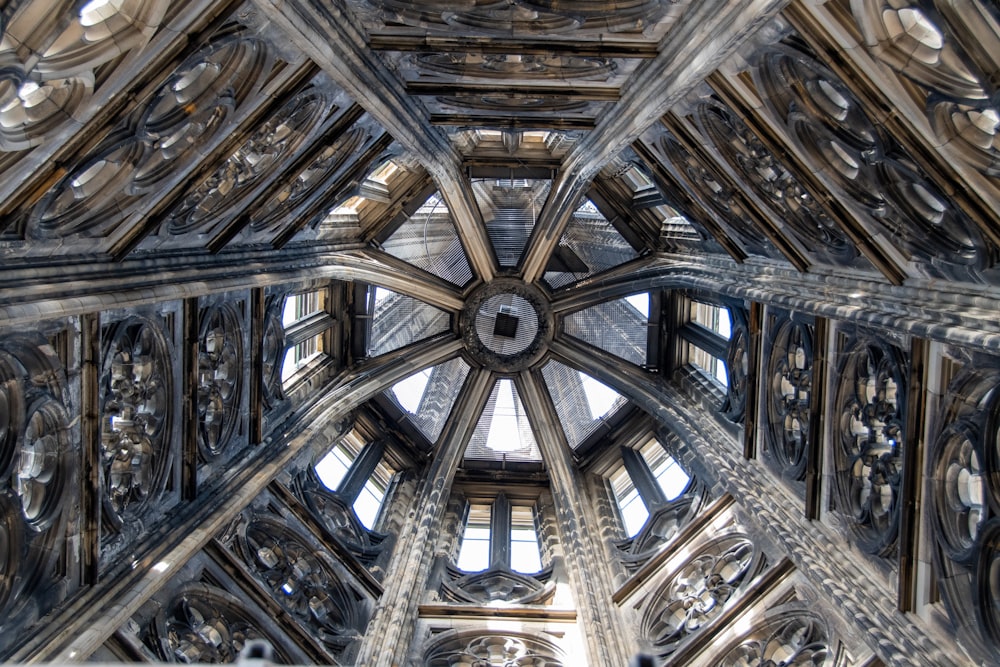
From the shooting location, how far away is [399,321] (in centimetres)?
2155

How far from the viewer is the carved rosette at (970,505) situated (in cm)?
894

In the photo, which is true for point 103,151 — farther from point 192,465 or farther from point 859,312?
point 859,312

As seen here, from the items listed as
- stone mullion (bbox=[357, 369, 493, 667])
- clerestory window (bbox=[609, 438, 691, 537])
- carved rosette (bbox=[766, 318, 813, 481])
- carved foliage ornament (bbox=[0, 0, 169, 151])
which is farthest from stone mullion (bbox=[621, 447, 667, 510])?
carved foliage ornament (bbox=[0, 0, 169, 151])

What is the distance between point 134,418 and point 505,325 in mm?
10136

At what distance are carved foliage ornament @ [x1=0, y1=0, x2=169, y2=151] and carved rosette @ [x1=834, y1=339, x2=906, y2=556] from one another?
313 inches

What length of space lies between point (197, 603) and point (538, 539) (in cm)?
750

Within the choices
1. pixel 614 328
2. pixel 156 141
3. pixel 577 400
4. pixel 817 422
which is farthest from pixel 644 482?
pixel 156 141

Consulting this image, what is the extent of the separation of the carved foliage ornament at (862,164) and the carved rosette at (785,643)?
14.1ft

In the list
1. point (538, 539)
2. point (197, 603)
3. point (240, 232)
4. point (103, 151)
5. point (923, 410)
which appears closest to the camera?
point (103, 151)

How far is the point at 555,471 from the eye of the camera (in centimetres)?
1870

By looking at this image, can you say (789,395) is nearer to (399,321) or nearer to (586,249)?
(586,249)

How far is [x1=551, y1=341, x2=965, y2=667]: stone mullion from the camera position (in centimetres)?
970

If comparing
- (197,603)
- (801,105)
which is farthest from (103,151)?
(801,105)

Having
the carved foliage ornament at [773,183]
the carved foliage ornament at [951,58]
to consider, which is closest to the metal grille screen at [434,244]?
the carved foliage ornament at [773,183]
